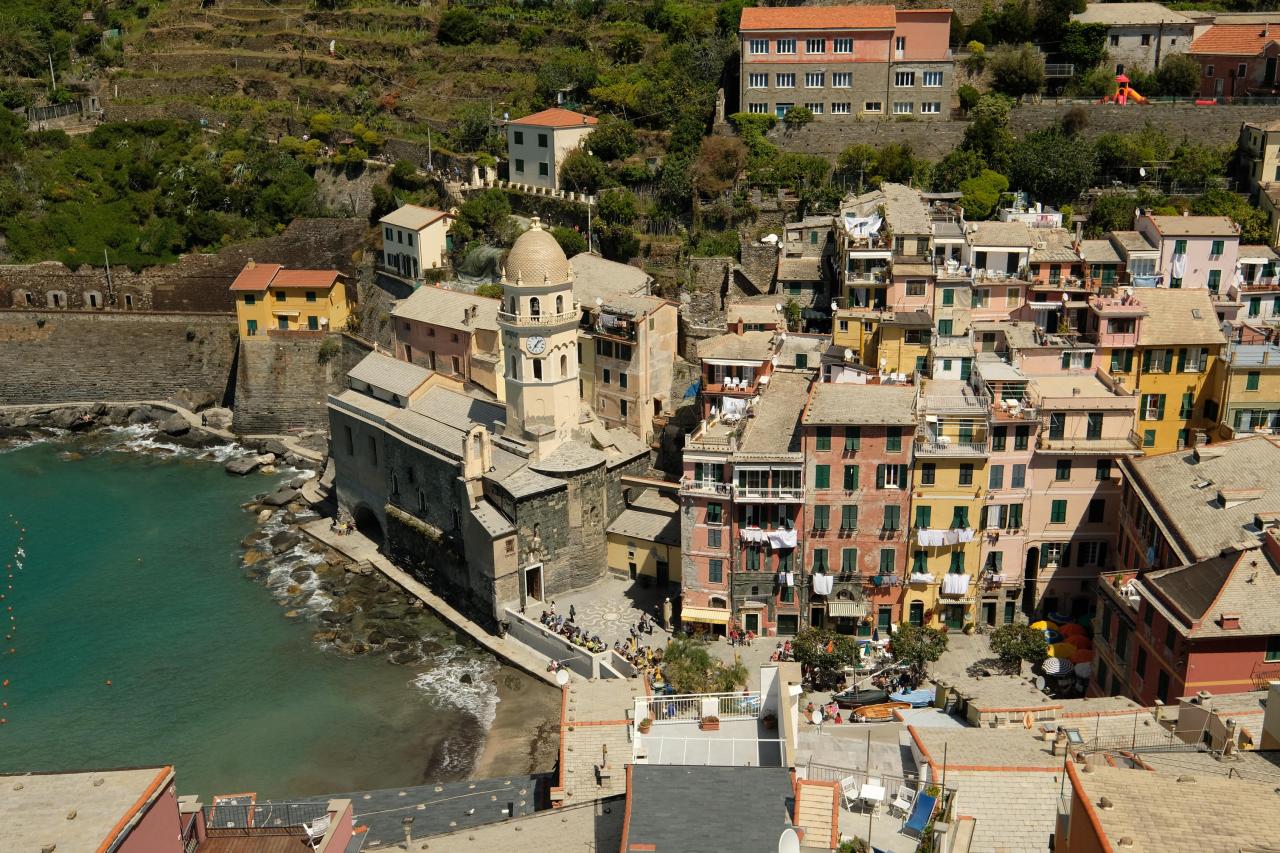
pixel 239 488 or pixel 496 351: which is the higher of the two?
pixel 496 351

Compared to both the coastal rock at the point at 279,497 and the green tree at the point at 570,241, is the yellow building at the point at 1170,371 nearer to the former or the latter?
the green tree at the point at 570,241

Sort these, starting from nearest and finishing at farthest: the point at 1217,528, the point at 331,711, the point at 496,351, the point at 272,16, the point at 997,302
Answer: the point at 1217,528
the point at 331,711
the point at 997,302
the point at 496,351
the point at 272,16

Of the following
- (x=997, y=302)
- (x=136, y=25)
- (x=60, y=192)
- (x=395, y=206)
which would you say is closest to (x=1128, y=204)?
(x=997, y=302)

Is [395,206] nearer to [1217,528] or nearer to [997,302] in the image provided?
[997,302]

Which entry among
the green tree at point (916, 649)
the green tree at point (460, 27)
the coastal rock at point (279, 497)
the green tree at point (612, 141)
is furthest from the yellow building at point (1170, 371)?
the green tree at point (460, 27)

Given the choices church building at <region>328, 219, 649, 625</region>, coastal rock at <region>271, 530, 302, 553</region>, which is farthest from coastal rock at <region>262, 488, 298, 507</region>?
church building at <region>328, 219, 649, 625</region>

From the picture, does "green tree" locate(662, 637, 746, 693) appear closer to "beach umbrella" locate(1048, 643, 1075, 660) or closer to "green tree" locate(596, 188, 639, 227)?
"beach umbrella" locate(1048, 643, 1075, 660)
